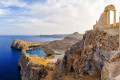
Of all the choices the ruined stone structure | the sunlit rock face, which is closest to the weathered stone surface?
the sunlit rock face

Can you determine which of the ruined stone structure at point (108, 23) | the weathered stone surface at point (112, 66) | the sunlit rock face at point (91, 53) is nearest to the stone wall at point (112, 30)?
the ruined stone structure at point (108, 23)

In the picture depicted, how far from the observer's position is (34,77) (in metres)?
18.2

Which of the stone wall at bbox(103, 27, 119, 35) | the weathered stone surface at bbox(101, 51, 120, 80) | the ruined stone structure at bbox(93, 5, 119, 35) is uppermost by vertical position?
the ruined stone structure at bbox(93, 5, 119, 35)

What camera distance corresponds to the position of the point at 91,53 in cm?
1110

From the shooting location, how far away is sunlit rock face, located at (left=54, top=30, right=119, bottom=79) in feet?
30.9

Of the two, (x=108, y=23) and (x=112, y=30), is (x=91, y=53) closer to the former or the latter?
(x=112, y=30)

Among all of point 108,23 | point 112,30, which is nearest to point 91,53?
point 112,30

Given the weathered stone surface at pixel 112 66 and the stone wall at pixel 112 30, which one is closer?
the weathered stone surface at pixel 112 66

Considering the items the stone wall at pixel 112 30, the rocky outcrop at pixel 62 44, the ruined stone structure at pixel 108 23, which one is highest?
the ruined stone structure at pixel 108 23

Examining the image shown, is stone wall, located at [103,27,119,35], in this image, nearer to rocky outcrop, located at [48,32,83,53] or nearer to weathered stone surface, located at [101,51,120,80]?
weathered stone surface, located at [101,51,120,80]

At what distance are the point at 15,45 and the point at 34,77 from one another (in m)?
66.6

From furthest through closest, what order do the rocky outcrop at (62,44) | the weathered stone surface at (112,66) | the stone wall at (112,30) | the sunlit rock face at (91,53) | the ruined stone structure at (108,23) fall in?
the rocky outcrop at (62,44) → the ruined stone structure at (108,23) → the stone wall at (112,30) → the sunlit rock face at (91,53) → the weathered stone surface at (112,66)

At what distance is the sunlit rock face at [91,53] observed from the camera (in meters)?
9.42

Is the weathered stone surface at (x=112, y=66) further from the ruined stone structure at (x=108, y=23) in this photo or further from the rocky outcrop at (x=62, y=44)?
the rocky outcrop at (x=62, y=44)
